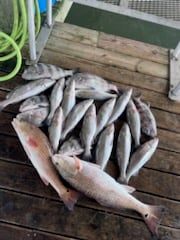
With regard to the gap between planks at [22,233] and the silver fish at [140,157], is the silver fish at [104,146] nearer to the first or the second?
the silver fish at [140,157]

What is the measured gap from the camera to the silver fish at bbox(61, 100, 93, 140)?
5.80 feet

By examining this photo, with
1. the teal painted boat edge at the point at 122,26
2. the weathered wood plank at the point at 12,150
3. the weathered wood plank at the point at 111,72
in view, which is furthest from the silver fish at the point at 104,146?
the teal painted boat edge at the point at 122,26

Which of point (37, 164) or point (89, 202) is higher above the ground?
point (37, 164)

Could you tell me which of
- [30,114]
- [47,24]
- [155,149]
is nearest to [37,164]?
[30,114]

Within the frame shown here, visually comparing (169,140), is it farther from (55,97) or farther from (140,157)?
(55,97)

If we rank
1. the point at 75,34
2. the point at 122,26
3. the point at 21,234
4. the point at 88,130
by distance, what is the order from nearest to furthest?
the point at 21,234, the point at 88,130, the point at 75,34, the point at 122,26

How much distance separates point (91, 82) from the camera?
1934 mm

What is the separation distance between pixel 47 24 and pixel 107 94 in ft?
2.24

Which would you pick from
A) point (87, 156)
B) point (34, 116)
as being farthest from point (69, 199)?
point (34, 116)

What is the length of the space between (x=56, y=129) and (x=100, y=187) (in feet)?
1.17

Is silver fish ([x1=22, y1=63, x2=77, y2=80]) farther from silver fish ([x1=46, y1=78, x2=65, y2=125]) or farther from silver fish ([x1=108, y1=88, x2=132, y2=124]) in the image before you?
silver fish ([x1=108, y1=88, x2=132, y2=124])

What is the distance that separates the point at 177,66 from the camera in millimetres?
2309

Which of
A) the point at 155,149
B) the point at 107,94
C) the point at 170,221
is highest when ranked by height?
the point at 107,94

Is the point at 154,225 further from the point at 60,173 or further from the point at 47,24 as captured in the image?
the point at 47,24
